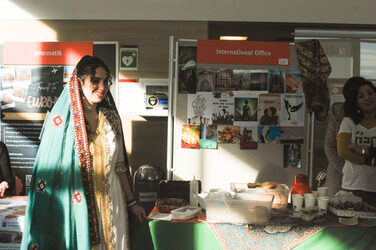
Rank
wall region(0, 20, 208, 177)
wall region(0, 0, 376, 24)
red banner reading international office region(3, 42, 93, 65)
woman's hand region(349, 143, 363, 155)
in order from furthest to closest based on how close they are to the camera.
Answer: wall region(0, 20, 208, 177) → wall region(0, 0, 376, 24) → red banner reading international office region(3, 42, 93, 65) → woman's hand region(349, 143, 363, 155)

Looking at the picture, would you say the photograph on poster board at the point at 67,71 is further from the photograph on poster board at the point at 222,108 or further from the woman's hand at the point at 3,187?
the photograph on poster board at the point at 222,108

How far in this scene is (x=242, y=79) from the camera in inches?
121

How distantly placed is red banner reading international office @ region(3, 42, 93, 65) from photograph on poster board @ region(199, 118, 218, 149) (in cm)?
136

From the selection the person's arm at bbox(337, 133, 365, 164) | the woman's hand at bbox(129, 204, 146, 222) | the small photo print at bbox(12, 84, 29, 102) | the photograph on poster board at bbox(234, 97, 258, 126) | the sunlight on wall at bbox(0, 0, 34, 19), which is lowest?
the woman's hand at bbox(129, 204, 146, 222)

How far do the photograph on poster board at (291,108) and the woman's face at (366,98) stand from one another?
61 centimetres

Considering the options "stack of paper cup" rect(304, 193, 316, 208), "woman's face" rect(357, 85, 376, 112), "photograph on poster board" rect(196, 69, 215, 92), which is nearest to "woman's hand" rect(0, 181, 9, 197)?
"photograph on poster board" rect(196, 69, 215, 92)

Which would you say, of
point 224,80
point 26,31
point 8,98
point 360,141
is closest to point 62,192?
point 224,80

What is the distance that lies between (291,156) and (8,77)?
277cm

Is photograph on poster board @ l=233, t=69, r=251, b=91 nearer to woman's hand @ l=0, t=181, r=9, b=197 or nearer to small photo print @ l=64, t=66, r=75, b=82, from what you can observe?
small photo print @ l=64, t=66, r=75, b=82

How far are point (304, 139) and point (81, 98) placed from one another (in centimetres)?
186

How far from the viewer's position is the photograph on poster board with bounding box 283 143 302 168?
3092 mm

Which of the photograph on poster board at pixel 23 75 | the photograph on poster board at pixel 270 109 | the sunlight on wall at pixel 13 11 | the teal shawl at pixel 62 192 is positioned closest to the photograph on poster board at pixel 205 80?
the photograph on poster board at pixel 270 109

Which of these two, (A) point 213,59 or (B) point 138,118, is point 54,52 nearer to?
(B) point 138,118

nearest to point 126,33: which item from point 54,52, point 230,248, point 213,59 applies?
point 54,52
